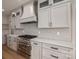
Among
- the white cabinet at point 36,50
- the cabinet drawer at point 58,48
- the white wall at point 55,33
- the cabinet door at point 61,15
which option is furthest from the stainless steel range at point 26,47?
the cabinet door at point 61,15

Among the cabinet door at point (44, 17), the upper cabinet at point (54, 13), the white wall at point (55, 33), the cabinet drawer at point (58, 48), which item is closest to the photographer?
the cabinet drawer at point (58, 48)

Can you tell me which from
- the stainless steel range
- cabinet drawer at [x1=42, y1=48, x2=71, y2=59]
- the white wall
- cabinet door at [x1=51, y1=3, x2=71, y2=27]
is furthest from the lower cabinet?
the stainless steel range

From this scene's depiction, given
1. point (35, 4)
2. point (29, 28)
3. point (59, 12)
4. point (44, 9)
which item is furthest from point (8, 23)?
point (59, 12)

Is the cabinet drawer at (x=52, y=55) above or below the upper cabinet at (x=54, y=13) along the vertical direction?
below

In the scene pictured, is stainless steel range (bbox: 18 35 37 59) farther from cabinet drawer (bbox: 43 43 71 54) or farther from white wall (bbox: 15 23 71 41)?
cabinet drawer (bbox: 43 43 71 54)

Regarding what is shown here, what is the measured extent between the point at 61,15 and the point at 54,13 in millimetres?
295

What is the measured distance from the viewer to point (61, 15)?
255cm

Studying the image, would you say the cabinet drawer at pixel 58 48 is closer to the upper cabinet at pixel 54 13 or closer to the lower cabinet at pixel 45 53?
the lower cabinet at pixel 45 53

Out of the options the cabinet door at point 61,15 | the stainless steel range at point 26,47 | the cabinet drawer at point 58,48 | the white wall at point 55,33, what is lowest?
the stainless steel range at point 26,47

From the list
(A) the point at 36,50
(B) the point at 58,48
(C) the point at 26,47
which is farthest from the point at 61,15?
(C) the point at 26,47

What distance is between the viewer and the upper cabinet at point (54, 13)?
92.8 inches

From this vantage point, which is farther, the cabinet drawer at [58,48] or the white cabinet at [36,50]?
the white cabinet at [36,50]

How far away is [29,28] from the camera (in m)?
5.24

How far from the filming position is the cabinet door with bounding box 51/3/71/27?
89.9 inches
